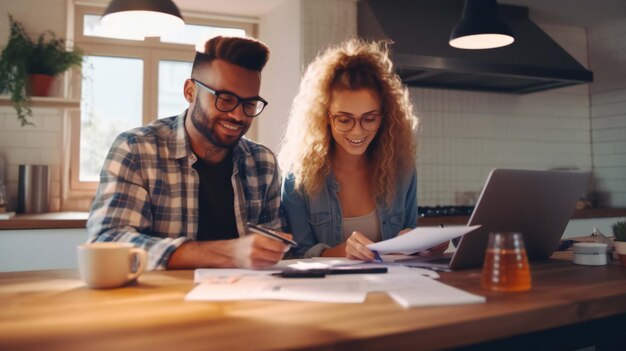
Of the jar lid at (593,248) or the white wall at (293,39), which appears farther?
the white wall at (293,39)

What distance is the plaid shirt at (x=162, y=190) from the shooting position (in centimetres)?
136

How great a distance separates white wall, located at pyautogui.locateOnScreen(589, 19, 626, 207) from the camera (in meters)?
3.97

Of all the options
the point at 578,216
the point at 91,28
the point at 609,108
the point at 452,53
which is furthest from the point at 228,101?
the point at 609,108

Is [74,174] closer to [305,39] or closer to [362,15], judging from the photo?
[305,39]

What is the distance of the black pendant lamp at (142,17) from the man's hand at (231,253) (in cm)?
100

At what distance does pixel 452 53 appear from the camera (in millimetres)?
3096

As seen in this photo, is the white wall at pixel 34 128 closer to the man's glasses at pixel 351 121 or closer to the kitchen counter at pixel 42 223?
the kitchen counter at pixel 42 223

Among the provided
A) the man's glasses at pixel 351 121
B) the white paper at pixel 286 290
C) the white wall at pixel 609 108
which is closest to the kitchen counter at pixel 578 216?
the white wall at pixel 609 108

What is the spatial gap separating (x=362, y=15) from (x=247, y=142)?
1751 millimetres

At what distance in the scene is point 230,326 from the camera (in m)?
0.71

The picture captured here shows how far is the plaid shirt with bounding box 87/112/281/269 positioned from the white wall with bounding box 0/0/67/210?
5.22 ft

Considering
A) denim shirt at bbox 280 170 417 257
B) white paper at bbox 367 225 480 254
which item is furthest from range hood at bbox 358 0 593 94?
white paper at bbox 367 225 480 254

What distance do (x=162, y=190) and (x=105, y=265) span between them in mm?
605

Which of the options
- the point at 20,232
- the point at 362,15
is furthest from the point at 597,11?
the point at 20,232
